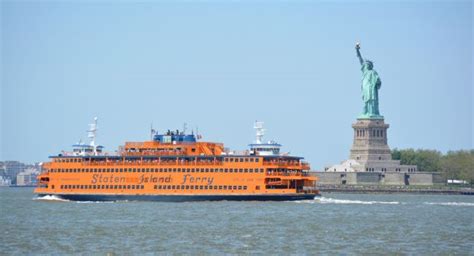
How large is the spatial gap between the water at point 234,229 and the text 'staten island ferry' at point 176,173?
5.21ft

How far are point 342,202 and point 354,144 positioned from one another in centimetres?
7029

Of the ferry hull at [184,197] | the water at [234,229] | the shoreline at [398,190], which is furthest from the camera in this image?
the shoreline at [398,190]

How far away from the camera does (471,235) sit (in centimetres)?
7294

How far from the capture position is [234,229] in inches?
3004

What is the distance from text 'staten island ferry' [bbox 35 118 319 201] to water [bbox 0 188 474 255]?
62.5 inches

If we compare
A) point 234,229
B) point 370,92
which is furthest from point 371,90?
point 234,229

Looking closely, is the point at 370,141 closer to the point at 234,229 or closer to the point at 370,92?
the point at 370,92

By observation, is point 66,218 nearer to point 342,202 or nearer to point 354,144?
point 342,202

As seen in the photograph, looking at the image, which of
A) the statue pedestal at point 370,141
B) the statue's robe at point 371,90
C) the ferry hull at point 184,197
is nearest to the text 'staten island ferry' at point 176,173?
the ferry hull at point 184,197

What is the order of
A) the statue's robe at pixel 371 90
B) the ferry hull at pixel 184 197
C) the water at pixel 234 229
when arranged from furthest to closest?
1. the statue's robe at pixel 371 90
2. the ferry hull at pixel 184 197
3. the water at pixel 234 229

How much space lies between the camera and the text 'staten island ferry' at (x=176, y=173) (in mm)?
107812

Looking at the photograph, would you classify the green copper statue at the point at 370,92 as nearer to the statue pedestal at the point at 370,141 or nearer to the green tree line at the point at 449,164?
the statue pedestal at the point at 370,141

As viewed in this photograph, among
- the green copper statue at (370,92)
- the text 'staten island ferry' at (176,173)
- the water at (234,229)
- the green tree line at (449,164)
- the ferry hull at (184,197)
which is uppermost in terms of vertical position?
the green copper statue at (370,92)

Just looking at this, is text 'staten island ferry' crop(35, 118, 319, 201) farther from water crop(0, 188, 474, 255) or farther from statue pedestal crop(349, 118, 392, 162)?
statue pedestal crop(349, 118, 392, 162)
